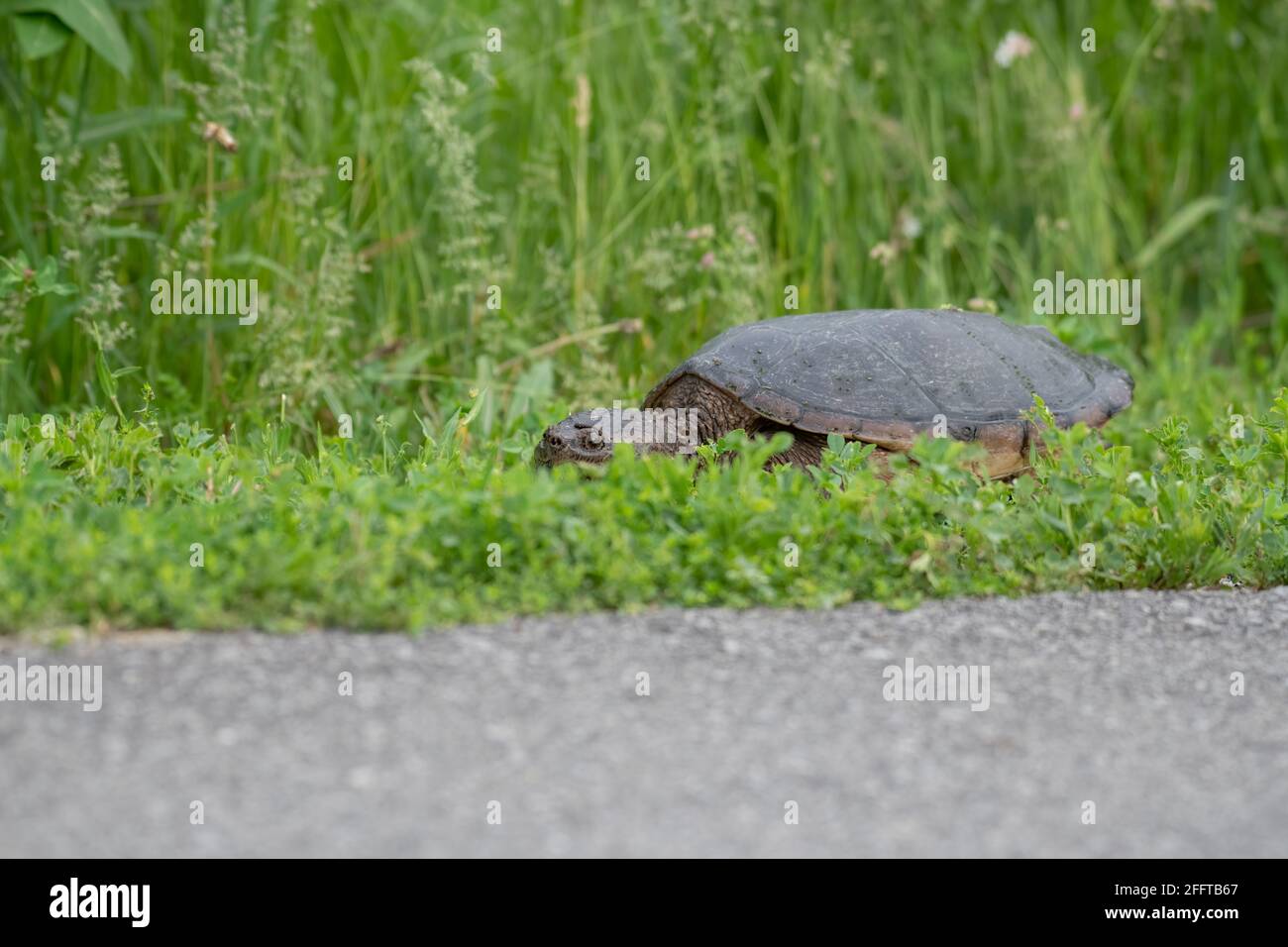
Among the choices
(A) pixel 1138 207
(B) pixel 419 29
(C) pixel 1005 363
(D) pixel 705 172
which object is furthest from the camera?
(A) pixel 1138 207

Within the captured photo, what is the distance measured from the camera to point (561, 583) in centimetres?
307

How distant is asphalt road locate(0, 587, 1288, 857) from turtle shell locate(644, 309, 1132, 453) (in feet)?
4.35

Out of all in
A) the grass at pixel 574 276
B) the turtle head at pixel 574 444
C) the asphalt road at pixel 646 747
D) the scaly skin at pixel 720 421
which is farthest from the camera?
the scaly skin at pixel 720 421

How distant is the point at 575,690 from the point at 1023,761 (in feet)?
2.70

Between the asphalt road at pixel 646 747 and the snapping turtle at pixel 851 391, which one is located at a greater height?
the snapping turtle at pixel 851 391

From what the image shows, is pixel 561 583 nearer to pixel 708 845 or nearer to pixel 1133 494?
pixel 708 845

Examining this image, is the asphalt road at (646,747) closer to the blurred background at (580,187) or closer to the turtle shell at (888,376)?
the turtle shell at (888,376)

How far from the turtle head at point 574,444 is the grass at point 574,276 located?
0.27 ft

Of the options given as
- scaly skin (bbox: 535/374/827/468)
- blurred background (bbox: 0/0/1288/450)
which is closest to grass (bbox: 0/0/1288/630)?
blurred background (bbox: 0/0/1288/450)

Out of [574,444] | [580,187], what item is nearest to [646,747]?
[574,444]

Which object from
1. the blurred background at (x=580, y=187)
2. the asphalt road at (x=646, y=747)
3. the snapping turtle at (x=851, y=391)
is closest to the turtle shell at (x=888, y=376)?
the snapping turtle at (x=851, y=391)

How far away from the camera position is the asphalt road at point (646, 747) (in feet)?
7.14
